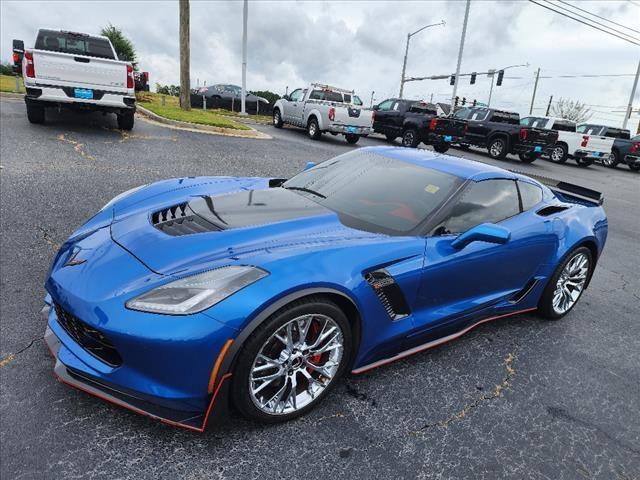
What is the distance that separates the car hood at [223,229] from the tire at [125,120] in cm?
774

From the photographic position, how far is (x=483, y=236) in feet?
9.06

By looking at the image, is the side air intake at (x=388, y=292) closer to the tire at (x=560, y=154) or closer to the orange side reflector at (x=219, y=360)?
the orange side reflector at (x=219, y=360)

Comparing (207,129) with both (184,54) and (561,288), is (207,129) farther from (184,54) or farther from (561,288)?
(561,288)

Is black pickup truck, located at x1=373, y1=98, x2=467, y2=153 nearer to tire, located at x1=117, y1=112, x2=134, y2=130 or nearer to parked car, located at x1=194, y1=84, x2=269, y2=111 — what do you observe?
parked car, located at x1=194, y1=84, x2=269, y2=111

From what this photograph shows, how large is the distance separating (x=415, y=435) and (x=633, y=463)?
1153mm

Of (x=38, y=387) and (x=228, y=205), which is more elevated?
(x=228, y=205)

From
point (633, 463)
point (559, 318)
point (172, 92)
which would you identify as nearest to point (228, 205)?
point (633, 463)

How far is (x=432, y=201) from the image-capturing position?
3.09m

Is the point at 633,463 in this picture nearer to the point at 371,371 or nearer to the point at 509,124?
the point at 371,371

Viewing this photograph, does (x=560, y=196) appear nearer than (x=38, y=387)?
No

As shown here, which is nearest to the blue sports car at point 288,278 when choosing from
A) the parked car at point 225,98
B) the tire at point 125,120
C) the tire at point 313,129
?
the tire at point 125,120

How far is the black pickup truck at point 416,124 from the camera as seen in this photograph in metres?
17.0

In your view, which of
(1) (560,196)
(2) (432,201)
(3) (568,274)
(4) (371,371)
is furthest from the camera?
(1) (560,196)

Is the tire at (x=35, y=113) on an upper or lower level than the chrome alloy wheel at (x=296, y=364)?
upper
